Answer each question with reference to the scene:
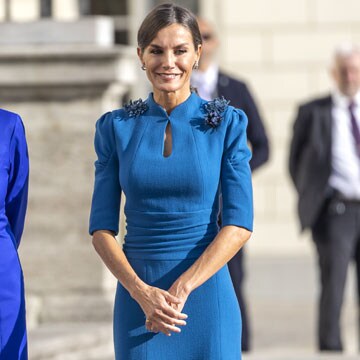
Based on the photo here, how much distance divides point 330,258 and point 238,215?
4755mm

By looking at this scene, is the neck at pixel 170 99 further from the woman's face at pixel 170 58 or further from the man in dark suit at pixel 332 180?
the man in dark suit at pixel 332 180

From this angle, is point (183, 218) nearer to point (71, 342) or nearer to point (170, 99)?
point (170, 99)

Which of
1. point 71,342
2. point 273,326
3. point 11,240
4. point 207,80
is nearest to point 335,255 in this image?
point 207,80

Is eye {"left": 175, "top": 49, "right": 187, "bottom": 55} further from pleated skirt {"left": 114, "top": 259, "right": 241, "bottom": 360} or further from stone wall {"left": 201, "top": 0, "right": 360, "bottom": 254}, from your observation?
stone wall {"left": 201, "top": 0, "right": 360, "bottom": 254}

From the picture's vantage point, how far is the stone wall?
568 inches

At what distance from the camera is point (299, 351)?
918 cm

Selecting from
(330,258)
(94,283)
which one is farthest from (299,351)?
(94,283)

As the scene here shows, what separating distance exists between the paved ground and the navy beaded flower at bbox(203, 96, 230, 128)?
298 cm

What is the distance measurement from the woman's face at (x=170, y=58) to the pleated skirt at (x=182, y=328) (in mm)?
519

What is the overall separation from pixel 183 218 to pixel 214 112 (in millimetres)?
326

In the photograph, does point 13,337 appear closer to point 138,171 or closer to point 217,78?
point 138,171

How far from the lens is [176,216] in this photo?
4.39 m

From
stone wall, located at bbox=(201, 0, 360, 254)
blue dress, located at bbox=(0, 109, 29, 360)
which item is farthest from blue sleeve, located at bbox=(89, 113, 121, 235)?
stone wall, located at bbox=(201, 0, 360, 254)

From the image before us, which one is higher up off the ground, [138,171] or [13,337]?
[138,171]
